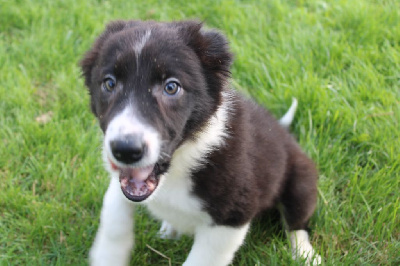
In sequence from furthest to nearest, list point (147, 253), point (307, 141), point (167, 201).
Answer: point (307, 141)
point (147, 253)
point (167, 201)

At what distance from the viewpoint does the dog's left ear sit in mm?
2615

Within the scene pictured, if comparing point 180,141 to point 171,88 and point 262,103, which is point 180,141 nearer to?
point 171,88

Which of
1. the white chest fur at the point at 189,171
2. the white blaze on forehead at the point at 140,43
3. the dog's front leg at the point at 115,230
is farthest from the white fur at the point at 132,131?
the dog's front leg at the point at 115,230

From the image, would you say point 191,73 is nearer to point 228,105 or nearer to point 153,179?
point 228,105

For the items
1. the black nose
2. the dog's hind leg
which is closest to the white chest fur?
the black nose

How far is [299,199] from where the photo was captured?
324 cm

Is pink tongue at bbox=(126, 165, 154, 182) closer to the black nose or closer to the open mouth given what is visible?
the open mouth

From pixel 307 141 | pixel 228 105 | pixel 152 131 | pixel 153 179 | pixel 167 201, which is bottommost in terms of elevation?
pixel 307 141

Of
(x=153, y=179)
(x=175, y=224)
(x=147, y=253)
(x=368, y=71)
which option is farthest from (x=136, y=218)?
(x=368, y=71)

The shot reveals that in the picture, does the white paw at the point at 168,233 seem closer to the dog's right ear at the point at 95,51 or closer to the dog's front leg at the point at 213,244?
the dog's front leg at the point at 213,244

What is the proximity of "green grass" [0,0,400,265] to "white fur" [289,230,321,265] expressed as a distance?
61 mm

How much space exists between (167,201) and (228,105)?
0.61 meters

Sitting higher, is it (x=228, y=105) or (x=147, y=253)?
(x=228, y=105)

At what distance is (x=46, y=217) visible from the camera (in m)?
3.32
